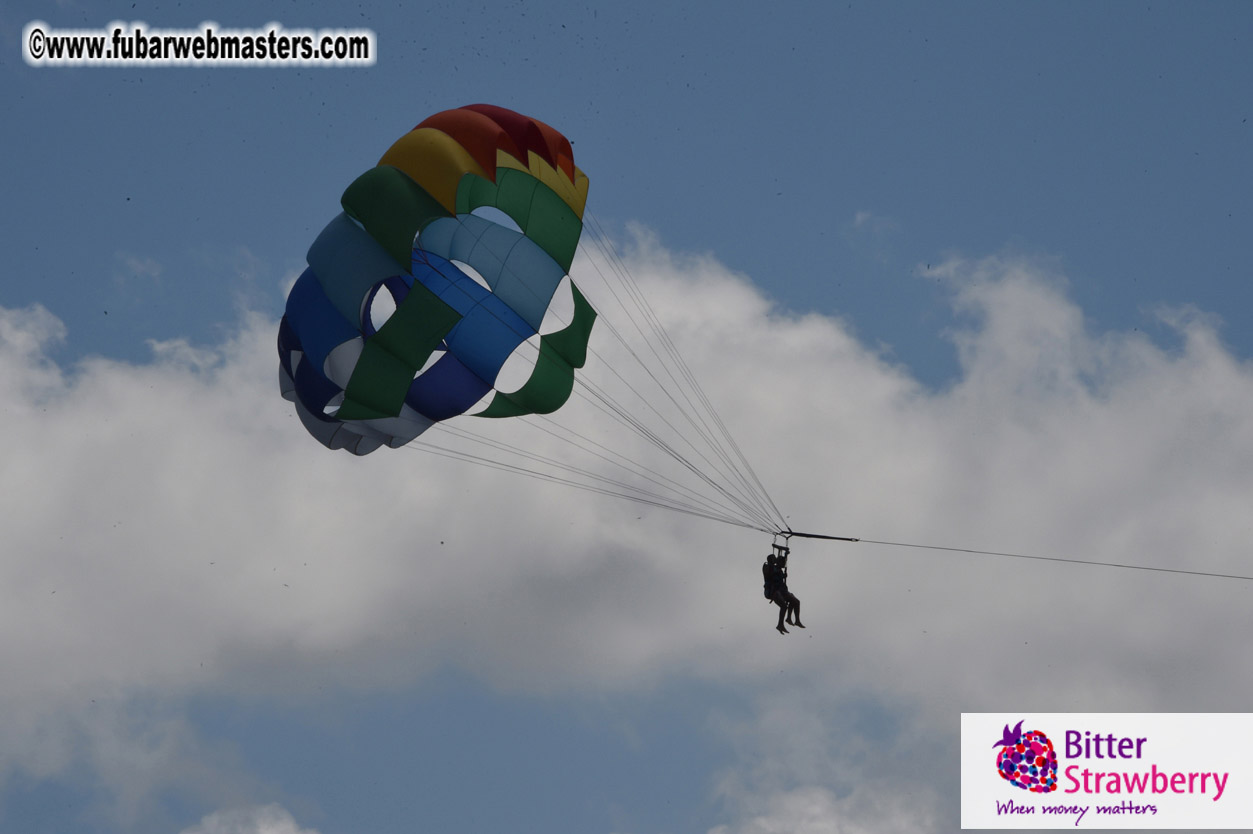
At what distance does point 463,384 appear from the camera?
98.3 feet

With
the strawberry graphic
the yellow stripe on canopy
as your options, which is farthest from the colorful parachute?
the strawberry graphic

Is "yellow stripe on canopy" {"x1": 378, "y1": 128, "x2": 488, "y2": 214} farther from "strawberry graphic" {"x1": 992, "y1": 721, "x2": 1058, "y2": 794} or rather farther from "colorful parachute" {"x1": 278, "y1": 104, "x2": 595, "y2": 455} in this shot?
"strawberry graphic" {"x1": 992, "y1": 721, "x2": 1058, "y2": 794}

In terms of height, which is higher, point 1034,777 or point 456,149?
point 456,149

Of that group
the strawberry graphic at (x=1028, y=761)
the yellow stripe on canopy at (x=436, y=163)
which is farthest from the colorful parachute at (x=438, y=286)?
the strawberry graphic at (x=1028, y=761)

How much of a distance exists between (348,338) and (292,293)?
5.01ft

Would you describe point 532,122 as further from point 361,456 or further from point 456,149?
point 361,456

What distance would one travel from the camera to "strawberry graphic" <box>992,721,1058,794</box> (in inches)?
1225

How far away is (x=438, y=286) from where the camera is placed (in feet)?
96.9

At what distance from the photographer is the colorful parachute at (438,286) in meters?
28.3

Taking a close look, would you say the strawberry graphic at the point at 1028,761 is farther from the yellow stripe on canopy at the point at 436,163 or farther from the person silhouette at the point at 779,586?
the yellow stripe on canopy at the point at 436,163

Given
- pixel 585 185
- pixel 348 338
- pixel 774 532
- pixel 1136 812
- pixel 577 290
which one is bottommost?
pixel 1136 812

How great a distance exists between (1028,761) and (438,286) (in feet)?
43.7

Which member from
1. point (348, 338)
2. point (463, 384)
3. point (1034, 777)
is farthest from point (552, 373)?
point (1034, 777)

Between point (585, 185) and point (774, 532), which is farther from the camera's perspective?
point (585, 185)
